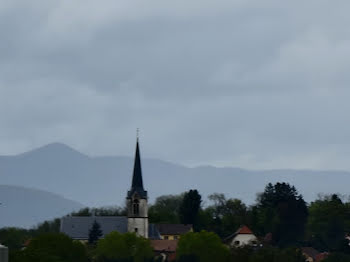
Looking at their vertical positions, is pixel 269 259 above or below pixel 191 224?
below

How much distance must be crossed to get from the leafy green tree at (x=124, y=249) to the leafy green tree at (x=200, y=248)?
7.41m

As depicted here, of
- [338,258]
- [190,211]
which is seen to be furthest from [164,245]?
[338,258]

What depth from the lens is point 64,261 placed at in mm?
105188

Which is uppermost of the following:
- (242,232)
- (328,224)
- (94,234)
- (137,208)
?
(137,208)

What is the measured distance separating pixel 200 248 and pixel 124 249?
12.0 meters

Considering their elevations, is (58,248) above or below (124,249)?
below

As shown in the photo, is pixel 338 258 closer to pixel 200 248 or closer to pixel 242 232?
pixel 200 248

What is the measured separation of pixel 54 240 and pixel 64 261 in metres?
5.18

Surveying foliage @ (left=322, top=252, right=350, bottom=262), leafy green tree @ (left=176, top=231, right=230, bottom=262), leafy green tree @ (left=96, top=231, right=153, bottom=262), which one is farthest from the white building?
foliage @ (left=322, top=252, right=350, bottom=262)

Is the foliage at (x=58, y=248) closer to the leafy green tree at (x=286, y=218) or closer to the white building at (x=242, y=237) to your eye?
the white building at (x=242, y=237)

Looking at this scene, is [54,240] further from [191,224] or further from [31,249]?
[191,224]

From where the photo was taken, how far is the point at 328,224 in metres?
168

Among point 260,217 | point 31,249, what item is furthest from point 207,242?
point 260,217

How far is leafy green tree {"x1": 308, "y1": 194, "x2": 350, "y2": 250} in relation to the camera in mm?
167375
